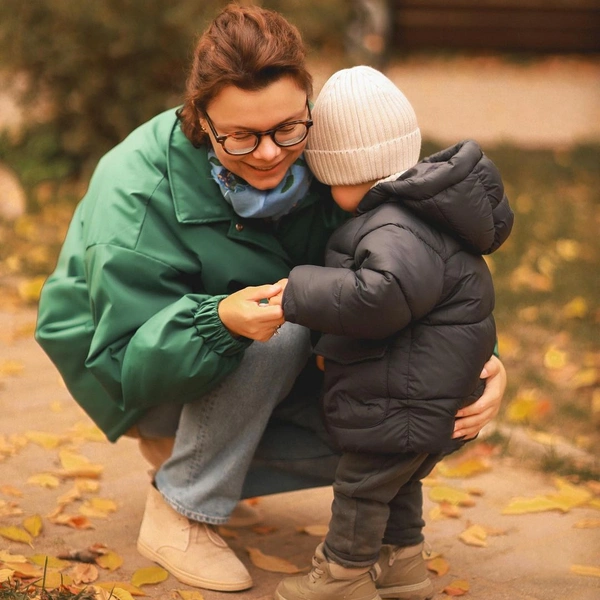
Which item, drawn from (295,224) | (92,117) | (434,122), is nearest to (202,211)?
(295,224)

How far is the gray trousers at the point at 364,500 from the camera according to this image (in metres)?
2.23

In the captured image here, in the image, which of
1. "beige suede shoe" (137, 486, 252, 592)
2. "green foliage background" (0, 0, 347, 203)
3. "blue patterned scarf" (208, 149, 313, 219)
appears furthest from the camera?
"green foliage background" (0, 0, 347, 203)

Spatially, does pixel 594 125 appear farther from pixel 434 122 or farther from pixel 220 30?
pixel 220 30

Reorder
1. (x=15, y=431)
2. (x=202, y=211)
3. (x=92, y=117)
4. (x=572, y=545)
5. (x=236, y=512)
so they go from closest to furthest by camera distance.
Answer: (x=202, y=211)
(x=572, y=545)
(x=236, y=512)
(x=15, y=431)
(x=92, y=117)

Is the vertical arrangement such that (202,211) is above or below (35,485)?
above

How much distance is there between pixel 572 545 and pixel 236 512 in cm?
100

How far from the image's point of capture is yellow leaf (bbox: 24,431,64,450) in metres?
3.35

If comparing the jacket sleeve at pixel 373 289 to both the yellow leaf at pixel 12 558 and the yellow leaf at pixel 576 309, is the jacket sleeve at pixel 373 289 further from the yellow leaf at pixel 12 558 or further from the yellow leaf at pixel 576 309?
the yellow leaf at pixel 576 309

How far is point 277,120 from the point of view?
2.27m

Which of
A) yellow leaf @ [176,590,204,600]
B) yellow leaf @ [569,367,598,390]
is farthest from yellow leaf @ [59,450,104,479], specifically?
yellow leaf @ [569,367,598,390]

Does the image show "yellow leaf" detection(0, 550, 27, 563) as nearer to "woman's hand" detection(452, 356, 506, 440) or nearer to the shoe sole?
the shoe sole

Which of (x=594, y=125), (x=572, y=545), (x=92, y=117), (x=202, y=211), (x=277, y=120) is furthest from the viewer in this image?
(x=594, y=125)

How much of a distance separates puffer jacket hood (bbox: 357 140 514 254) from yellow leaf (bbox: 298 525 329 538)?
1.08 meters

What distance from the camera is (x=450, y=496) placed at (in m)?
3.10
